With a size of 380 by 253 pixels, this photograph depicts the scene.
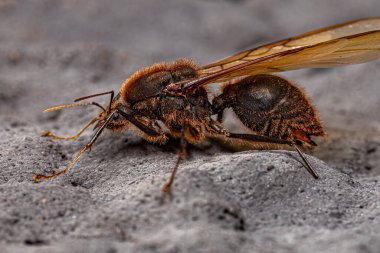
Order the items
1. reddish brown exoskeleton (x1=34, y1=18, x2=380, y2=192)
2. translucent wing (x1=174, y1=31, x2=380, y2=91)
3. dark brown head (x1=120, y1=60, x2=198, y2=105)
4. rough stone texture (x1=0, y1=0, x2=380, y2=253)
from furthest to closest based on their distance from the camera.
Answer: dark brown head (x1=120, y1=60, x2=198, y2=105), reddish brown exoskeleton (x1=34, y1=18, x2=380, y2=192), translucent wing (x1=174, y1=31, x2=380, y2=91), rough stone texture (x1=0, y1=0, x2=380, y2=253)

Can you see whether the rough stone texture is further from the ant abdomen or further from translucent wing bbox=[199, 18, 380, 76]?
translucent wing bbox=[199, 18, 380, 76]

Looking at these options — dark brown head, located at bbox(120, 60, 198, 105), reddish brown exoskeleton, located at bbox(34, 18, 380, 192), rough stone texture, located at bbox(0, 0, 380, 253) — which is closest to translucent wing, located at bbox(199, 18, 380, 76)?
reddish brown exoskeleton, located at bbox(34, 18, 380, 192)

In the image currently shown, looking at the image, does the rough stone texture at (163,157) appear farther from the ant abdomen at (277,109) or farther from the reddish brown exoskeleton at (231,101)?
the ant abdomen at (277,109)

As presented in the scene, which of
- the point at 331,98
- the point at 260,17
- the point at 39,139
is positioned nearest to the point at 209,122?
the point at 39,139

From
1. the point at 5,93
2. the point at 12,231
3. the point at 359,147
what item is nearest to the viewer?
the point at 12,231

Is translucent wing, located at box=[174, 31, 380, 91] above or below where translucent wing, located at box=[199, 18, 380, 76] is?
below

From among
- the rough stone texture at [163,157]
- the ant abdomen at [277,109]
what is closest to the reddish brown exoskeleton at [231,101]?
the ant abdomen at [277,109]

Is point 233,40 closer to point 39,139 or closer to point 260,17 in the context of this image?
point 260,17
